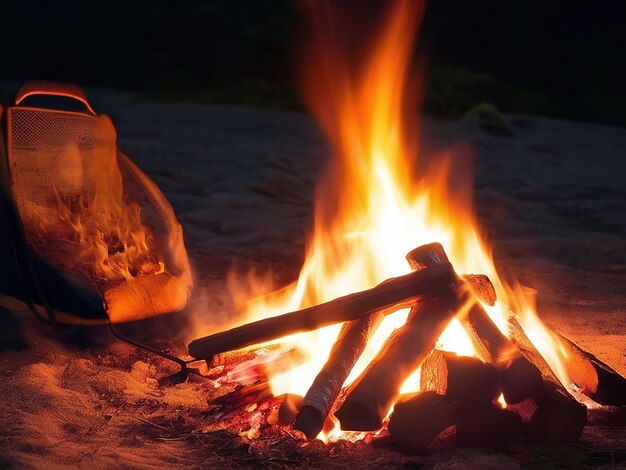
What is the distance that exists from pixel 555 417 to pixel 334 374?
0.83 m

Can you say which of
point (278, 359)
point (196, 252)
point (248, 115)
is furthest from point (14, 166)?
point (248, 115)

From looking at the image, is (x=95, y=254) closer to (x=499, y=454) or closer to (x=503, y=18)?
(x=499, y=454)

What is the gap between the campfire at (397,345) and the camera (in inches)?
105

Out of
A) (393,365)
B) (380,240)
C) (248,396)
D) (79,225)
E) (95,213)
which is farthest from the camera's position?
(95,213)

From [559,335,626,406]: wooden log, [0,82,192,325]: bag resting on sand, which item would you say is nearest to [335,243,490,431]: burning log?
[559,335,626,406]: wooden log

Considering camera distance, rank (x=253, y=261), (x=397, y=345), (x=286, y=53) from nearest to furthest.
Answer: (x=397, y=345) → (x=253, y=261) → (x=286, y=53)

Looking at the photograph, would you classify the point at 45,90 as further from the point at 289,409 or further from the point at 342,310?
the point at 289,409

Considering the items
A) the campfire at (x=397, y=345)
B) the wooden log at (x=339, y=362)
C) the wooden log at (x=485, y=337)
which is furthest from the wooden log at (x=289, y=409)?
the wooden log at (x=485, y=337)

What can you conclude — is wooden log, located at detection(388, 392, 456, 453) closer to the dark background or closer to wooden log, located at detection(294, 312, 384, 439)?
wooden log, located at detection(294, 312, 384, 439)

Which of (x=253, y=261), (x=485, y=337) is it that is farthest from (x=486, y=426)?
(x=253, y=261)

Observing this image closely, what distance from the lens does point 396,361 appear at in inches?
111

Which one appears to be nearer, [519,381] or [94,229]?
[519,381]

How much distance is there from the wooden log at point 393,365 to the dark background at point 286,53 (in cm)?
1345

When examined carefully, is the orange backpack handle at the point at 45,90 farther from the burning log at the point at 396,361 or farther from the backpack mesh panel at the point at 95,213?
the burning log at the point at 396,361
